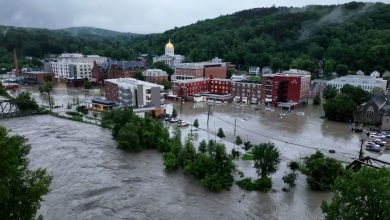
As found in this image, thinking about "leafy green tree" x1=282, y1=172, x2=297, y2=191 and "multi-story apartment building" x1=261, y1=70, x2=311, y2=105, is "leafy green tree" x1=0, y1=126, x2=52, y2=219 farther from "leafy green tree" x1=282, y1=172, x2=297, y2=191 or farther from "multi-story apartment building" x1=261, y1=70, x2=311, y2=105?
"multi-story apartment building" x1=261, y1=70, x2=311, y2=105

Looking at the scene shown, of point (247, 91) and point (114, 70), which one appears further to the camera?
point (114, 70)

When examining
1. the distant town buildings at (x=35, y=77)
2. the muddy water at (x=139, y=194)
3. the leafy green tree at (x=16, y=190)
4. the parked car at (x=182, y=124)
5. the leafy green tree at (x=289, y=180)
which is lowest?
the muddy water at (x=139, y=194)

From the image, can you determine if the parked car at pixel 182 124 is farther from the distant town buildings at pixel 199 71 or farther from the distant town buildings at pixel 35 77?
the distant town buildings at pixel 35 77

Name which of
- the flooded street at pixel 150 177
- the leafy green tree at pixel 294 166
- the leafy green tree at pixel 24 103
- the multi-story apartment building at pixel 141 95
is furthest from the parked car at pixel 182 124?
the leafy green tree at pixel 24 103

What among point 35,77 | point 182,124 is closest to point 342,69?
point 182,124

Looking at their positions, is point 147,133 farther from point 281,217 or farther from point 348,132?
point 348,132

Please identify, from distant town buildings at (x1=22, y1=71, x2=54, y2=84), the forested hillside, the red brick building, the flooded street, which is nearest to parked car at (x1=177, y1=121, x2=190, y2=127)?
the flooded street

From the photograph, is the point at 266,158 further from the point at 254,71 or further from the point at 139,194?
the point at 254,71
